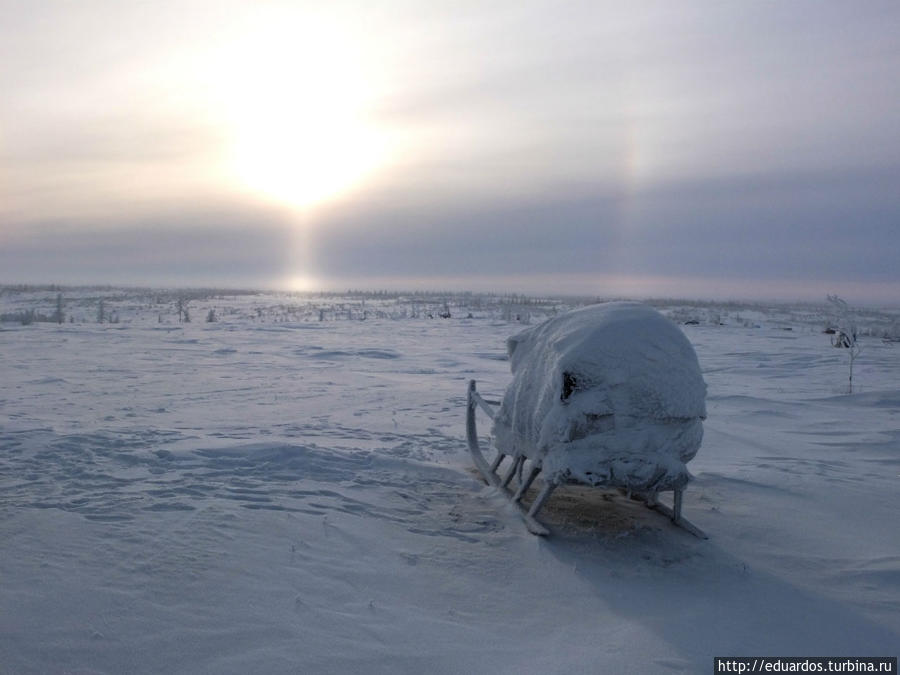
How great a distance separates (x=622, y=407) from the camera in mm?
5652

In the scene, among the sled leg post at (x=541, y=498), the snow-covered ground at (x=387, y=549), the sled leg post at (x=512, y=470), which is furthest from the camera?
the sled leg post at (x=512, y=470)

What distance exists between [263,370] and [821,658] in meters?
13.7

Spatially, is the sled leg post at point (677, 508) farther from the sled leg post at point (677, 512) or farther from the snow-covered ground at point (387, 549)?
the snow-covered ground at point (387, 549)

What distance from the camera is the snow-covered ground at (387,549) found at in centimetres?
409

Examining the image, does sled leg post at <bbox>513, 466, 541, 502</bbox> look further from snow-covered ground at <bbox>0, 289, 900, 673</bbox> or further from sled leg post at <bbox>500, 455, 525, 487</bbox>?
sled leg post at <bbox>500, 455, 525, 487</bbox>

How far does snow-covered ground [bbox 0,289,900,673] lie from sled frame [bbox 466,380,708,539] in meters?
0.11

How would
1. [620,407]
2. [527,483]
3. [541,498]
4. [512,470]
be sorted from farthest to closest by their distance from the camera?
1. [512,470]
2. [527,483]
3. [541,498]
4. [620,407]

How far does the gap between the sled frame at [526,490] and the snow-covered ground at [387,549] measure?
11 cm

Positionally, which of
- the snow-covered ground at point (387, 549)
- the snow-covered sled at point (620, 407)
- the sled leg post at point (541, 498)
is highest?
the snow-covered sled at point (620, 407)

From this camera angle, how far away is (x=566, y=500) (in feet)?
23.9

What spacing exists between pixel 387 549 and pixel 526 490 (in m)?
1.63

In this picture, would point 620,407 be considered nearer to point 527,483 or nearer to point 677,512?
point 527,483

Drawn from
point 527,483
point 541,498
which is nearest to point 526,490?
point 527,483

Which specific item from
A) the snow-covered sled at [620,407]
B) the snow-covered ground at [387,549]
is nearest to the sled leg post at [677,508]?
the snow-covered ground at [387,549]
